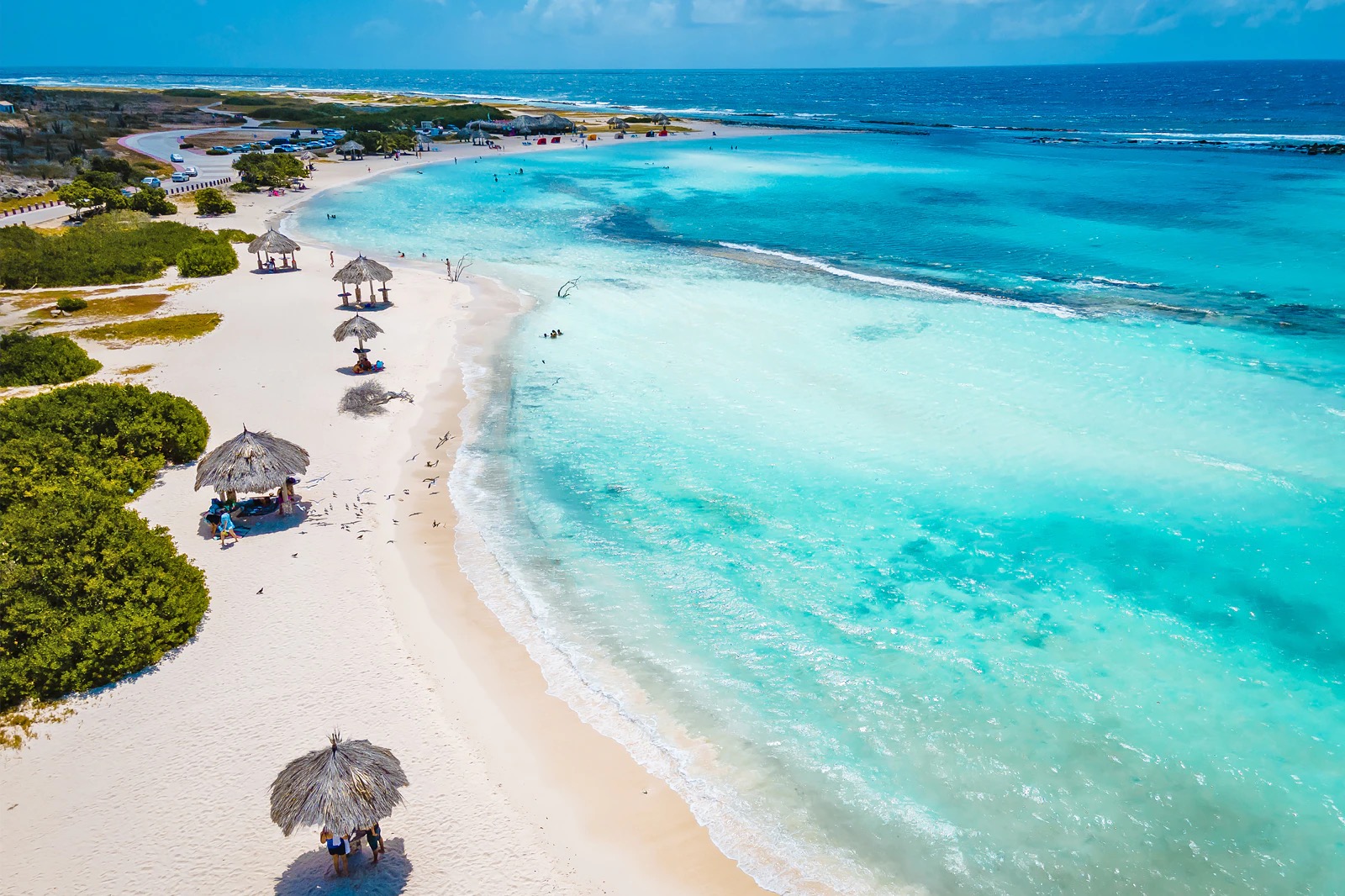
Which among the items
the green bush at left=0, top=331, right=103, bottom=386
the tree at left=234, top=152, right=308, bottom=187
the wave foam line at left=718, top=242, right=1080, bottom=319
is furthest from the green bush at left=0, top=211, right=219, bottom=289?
the wave foam line at left=718, top=242, right=1080, bottom=319

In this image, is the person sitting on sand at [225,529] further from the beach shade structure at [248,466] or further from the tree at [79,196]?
the tree at [79,196]

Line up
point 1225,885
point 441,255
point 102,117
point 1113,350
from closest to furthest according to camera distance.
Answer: point 1225,885
point 1113,350
point 441,255
point 102,117

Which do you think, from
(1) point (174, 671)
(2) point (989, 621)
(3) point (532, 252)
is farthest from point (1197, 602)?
(3) point (532, 252)

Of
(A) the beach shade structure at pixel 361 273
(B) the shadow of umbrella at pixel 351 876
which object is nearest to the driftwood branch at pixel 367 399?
(A) the beach shade structure at pixel 361 273

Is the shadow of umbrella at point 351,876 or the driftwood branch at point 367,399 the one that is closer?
the shadow of umbrella at point 351,876

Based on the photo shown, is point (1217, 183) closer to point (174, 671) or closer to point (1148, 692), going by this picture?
point (1148, 692)
